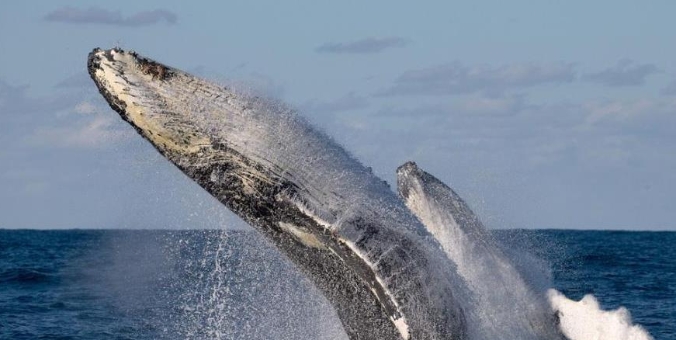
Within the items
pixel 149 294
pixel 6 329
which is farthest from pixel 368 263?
pixel 149 294

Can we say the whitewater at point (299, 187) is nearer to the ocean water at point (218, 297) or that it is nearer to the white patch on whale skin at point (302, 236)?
the white patch on whale skin at point (302, 236)

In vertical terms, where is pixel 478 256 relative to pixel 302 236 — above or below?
above

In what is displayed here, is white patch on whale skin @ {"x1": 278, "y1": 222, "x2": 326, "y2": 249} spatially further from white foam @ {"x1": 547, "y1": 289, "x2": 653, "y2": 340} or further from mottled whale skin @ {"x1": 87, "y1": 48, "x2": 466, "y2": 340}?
white foam @ {"x1": 547, "y1": 289, "x2": 653, "y2": 340}

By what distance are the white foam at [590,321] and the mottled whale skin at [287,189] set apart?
7.07 feet

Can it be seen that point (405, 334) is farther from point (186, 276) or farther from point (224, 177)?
point (186, 276)

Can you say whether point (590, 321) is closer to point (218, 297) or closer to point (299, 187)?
point (299, 187)

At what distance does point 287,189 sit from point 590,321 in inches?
134

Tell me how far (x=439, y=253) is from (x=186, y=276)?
29185 mm

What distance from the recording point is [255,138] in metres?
7.13

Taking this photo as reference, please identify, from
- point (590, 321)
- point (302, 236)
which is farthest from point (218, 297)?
point (302, 236)

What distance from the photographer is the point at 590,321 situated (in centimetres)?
938

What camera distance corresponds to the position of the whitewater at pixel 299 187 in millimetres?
6965

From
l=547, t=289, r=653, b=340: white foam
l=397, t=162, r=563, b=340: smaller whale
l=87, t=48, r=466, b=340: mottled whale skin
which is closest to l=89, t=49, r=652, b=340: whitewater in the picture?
l=87, t=48, r=466, b=340: mottled whale skin

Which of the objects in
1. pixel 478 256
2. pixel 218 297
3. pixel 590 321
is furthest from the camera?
pixel 218 297
